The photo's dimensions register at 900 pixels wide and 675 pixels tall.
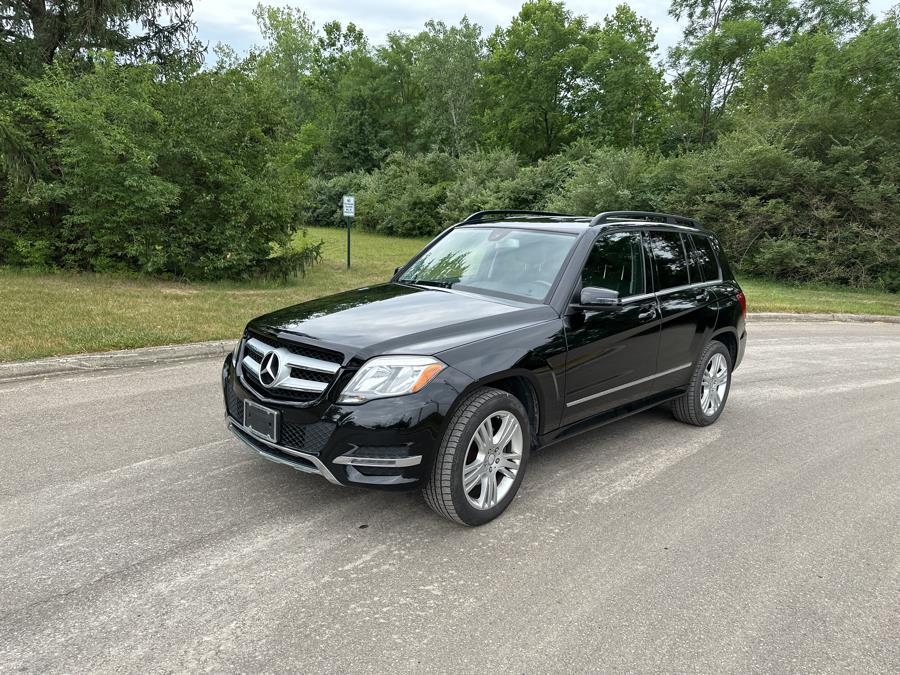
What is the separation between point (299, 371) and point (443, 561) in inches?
49.0

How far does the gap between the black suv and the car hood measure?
13 millimetres

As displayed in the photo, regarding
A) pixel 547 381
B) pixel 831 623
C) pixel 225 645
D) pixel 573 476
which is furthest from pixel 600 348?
pixel 225 645

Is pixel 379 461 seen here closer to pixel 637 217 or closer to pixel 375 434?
pixel 375 434

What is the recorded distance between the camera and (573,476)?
13.7ft

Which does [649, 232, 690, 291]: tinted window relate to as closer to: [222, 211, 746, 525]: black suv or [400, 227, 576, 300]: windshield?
[222, 211, 746, 525]: black suv

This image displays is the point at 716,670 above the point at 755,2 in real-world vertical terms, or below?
below

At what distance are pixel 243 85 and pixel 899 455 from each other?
519 inches

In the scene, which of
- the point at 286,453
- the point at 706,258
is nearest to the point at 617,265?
the point at 706,258

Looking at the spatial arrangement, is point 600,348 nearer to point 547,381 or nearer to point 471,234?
point 547,381

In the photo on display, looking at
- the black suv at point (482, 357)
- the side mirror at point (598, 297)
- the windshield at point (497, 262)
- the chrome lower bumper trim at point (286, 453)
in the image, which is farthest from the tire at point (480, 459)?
the windshield at point (497, 262)

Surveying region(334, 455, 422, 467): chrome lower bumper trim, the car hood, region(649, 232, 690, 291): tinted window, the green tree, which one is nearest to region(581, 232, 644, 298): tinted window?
region(649, 232, 690, 291): tinted window

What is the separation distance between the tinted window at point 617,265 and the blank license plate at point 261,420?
2.14 meters

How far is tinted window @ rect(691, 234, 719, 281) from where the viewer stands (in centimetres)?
542

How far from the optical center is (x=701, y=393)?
526 cm
